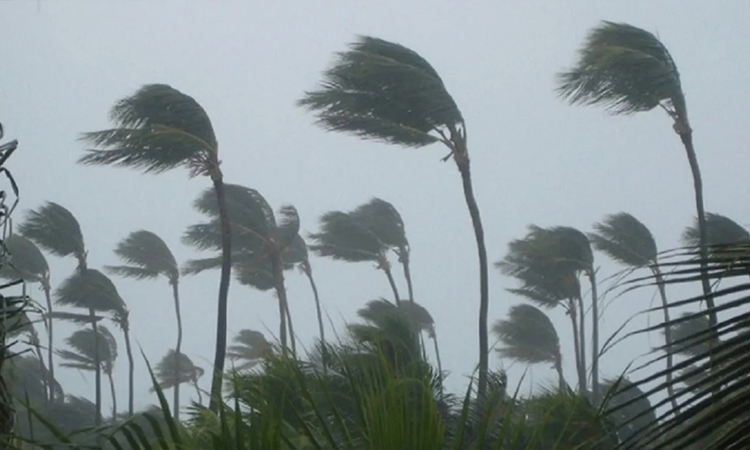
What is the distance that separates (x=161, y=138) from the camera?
65.7 ft

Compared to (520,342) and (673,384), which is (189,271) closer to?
(520,342)

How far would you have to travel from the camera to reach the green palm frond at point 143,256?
134 ft

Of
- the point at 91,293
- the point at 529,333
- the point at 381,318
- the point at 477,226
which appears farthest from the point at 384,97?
the point at 529,333

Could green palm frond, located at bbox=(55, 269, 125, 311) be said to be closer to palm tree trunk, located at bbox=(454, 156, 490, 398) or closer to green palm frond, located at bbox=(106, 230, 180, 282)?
green palm frond, located at bbox=(106, 230, 180, 282)

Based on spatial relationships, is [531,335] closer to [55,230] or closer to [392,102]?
[55,230]

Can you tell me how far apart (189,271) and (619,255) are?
15.3 m

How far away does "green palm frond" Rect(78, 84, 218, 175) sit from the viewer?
1998 centimetres

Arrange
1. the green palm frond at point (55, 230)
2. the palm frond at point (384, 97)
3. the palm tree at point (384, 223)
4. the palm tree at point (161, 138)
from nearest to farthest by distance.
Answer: the palm tree at point (161, 138) < the palm frond at point (384, 97) < the green palm frond at point (55, 230) < the palm tree at point (384, 223)

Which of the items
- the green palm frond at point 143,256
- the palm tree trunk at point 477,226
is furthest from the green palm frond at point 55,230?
the palm tree trunk at point 477,226

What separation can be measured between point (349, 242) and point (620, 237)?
9.13 meters

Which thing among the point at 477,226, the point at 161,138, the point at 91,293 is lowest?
the point at 477,226

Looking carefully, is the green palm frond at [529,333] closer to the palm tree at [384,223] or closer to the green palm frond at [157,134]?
the palm tree at [384,223]

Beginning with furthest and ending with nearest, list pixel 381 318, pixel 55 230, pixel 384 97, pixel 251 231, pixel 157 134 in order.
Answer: pixel 55 230
pixel 251 231
pixel 384 97
pixel 157 134
pixel 381 318

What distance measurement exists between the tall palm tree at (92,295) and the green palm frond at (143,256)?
3564 millimetres
